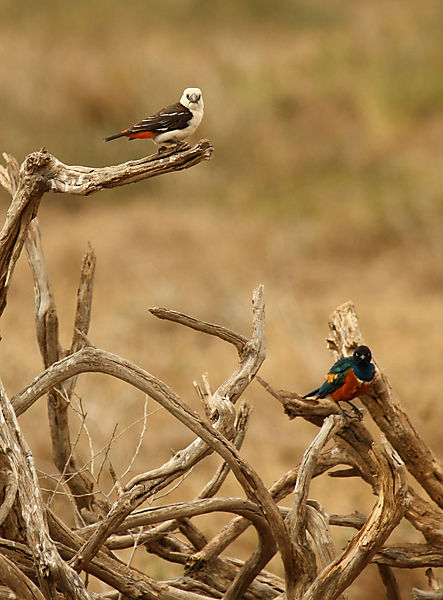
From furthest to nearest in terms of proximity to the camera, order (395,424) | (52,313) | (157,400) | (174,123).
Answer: (395,424) < (52,313) < (174,123) < (157,400)

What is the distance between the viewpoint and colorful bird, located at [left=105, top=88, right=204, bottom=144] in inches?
116

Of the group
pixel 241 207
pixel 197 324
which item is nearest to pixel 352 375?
pixel 197 324

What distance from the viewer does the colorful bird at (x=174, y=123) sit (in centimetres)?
296

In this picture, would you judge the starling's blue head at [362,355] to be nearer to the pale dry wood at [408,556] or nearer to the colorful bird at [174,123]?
the pale dry wood at [408,556]

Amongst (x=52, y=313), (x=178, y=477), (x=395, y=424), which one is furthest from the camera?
(x=395, y=424)

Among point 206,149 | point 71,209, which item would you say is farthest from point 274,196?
point 206,149

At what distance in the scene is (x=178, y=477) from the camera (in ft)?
9.23

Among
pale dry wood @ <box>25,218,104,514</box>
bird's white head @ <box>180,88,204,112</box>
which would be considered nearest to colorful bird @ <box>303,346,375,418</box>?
pale dry wood @ <box>25,218,104,514</box>

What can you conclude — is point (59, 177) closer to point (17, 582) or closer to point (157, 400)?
point (157, 400)

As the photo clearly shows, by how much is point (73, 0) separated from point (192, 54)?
13.9 ft

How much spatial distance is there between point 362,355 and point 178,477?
2.90 ft

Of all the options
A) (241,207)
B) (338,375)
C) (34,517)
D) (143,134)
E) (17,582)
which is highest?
(241,207)

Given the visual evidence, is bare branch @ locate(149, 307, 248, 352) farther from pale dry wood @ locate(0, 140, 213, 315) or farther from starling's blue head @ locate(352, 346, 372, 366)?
starling's blue head @ locate(352, 346, 372, 366)

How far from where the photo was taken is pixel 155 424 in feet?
27.5
